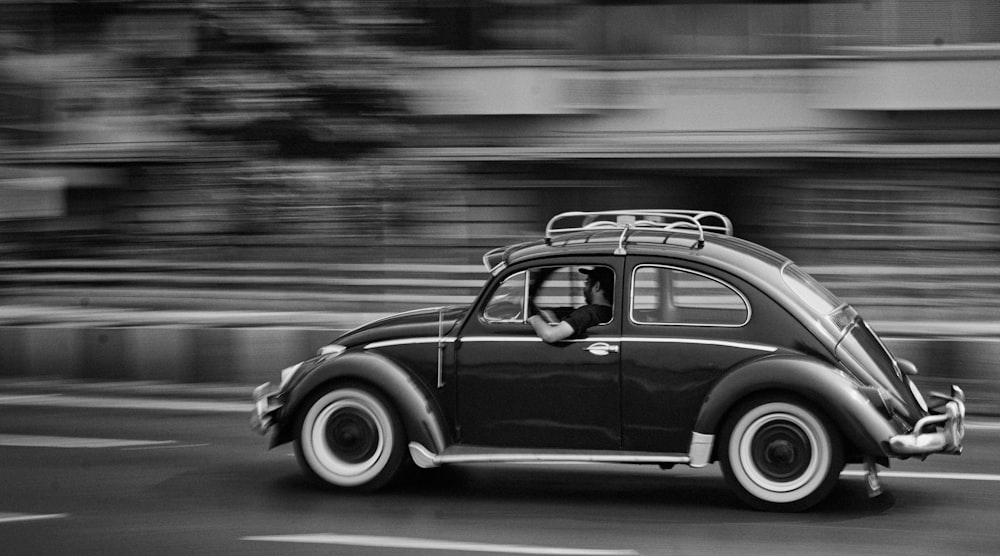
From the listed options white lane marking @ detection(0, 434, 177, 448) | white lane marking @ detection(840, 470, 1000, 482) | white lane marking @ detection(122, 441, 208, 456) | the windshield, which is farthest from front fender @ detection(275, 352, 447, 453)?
white lane marking @ detection(840, 470, 1000, 482)

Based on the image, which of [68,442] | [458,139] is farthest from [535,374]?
[458,139]

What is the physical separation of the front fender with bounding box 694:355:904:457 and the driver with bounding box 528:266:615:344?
28.5 inches

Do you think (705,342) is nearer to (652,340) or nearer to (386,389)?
(652,340)

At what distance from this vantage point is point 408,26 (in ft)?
53.7

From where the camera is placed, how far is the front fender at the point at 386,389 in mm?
6930

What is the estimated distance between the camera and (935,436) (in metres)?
6.43

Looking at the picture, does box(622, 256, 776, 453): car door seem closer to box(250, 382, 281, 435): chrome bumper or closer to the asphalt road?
the asphalt road

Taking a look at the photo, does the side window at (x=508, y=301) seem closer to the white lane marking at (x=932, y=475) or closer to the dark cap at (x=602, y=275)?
the dark cap at (x=602, y=275)

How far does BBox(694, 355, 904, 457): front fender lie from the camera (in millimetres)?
6320

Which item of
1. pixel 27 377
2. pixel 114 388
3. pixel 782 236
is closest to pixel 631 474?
pixel 114 388

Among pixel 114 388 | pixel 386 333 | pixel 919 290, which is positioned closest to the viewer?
pixel 386 333

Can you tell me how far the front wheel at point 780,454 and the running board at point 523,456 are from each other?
27 centimetres

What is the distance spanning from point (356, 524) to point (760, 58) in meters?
12.1

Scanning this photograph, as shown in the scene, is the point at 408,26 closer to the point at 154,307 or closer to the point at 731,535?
the point at 154,307
